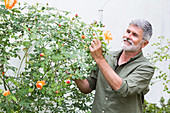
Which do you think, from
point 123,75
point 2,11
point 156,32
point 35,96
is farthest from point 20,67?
point 156,32

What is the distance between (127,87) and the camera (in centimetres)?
190

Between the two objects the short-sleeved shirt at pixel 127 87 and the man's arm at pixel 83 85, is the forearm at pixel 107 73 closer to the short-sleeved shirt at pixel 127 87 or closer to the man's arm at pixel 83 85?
the short-sleeved shirt at pixel 127 87

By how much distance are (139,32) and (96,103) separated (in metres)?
0.67

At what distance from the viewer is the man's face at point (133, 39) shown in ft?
6.96

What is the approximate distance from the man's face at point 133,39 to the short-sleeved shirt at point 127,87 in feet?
0.33

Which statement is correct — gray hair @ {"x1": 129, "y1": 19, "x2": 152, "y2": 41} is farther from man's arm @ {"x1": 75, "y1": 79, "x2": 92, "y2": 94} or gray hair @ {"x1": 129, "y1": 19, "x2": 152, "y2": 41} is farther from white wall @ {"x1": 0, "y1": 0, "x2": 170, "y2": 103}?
white wall @ {"x1": 0, "y1": 0, "x2": 170, "y2": 103}

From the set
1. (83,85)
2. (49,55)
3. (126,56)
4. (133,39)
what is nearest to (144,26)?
(133,39)

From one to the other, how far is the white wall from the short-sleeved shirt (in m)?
0.75

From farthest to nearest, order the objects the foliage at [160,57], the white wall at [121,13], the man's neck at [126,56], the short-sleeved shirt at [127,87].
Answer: the foliage at [160,57] → the white wall at [121,13] → the man's neck at [126,56] → the short-sleeved shirt at [127,87]

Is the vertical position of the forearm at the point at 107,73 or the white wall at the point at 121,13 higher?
the white wall at the point at 121,13

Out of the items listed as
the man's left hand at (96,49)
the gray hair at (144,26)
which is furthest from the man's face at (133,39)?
the man's left hand at (96,49)

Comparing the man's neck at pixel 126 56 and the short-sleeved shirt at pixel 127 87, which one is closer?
the short-sleeved shirt at pixel 127 87

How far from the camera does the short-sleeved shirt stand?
1975mm

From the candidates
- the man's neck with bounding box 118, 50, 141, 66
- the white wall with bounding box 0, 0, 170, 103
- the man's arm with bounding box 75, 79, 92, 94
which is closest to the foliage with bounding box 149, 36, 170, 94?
the white wall with bounding box 0, 0, 170, 103
